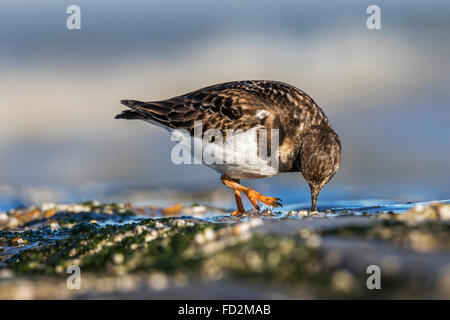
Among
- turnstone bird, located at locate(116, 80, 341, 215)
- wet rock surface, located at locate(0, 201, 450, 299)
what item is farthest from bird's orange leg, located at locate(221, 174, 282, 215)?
wet rock surface, located at locate(0, 201, 450, 299)

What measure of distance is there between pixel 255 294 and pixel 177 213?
7.28 m

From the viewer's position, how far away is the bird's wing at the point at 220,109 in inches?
331

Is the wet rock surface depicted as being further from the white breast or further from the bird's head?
the bird's head

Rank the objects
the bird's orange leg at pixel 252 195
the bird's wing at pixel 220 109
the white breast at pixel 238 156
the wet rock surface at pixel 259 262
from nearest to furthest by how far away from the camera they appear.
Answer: the wet rock surface at pixel 259 262, the white breast at pixel 238 156, the bird's wing at pixel 220 109, the bird's orange leg at pixel 252 195

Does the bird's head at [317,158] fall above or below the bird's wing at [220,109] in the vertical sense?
below

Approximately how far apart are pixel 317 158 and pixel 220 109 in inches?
69.1

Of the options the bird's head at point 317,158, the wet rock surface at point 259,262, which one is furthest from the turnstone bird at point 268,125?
the wet rock surface at point 259,262

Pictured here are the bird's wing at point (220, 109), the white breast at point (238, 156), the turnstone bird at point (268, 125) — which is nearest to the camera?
the white breast at point (238, 156)

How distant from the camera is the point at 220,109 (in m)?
8.77

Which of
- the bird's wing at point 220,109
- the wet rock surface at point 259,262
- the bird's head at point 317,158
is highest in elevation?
the bird's wing at point 220,109

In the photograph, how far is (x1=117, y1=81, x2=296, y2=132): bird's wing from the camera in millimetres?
8414

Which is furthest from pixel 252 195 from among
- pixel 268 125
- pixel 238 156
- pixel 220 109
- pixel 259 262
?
pixel 259 262

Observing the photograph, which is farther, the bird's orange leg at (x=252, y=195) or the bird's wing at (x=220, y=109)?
the bird's orange leg at (x=252, y=195)

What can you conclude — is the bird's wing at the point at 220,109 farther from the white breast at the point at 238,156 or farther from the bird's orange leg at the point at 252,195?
the bird's orange leg at the point at 252,195
